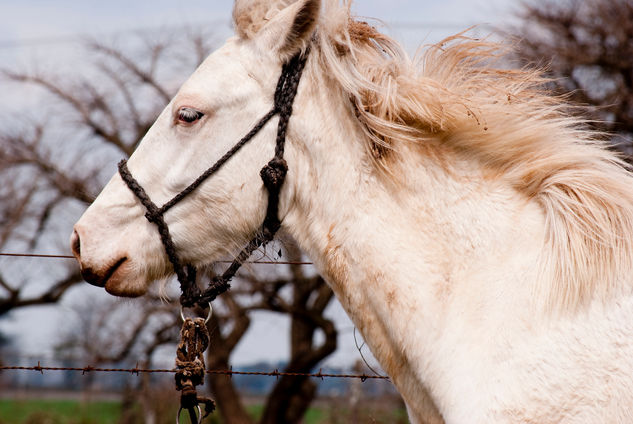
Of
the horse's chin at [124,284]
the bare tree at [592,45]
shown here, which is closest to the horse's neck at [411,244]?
the horse's chin at [124,284]

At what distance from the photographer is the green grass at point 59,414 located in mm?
16797

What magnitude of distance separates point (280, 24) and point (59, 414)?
18139mm

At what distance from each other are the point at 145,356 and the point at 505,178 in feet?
46.2

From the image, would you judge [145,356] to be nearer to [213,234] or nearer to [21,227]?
[21,227]

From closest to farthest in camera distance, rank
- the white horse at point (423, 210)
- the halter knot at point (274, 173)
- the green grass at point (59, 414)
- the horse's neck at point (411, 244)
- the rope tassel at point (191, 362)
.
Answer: the white horse at point (423, 210) → the horse's neck at point (411, 244) → the halter knot at point (274, 173) → the rope tassel at point (191, 362) → the green grass at point (59, 414)

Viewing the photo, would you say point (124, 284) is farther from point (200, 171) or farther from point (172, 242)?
point (200, 171)

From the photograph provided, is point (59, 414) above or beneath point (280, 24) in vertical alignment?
beneath

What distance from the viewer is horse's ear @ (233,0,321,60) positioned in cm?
264

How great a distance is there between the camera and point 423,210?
97.9 inches

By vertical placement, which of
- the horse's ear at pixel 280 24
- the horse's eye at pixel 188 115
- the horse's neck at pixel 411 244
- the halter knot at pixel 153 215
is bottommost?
the halter knot at pixel 153 215

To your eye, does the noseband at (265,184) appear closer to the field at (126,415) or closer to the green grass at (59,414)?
the field at (126,415)

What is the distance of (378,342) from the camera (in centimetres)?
249

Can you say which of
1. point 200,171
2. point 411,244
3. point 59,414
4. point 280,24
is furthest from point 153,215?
point 59,414

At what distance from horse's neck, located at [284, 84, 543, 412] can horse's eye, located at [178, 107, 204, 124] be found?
39 cm
